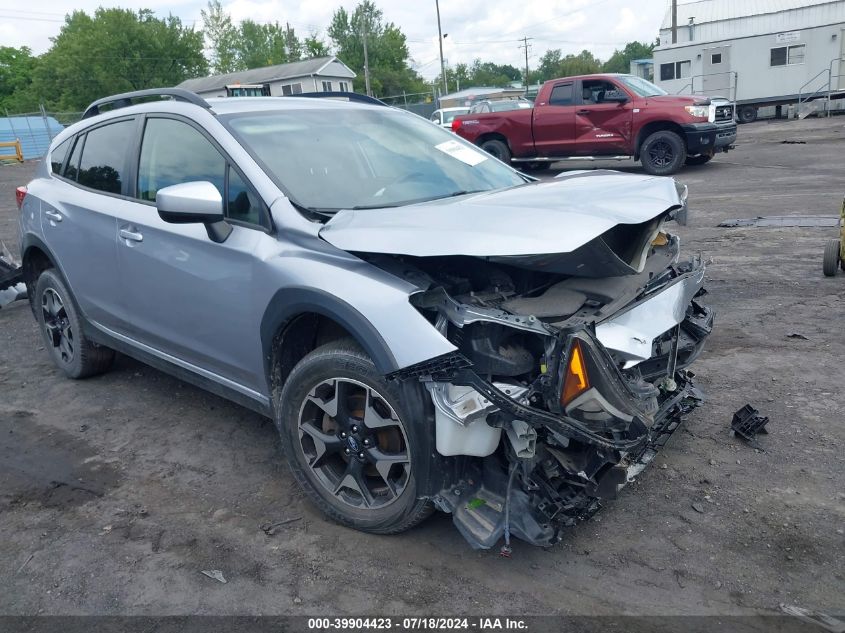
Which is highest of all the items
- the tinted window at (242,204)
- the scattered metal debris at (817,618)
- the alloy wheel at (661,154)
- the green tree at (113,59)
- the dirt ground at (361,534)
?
the green tree at (113,59)

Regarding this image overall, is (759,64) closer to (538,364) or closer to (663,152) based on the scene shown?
(663,152)

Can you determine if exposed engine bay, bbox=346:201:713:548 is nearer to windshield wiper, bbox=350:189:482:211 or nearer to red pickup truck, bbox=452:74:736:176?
windshield wiper, bbox=350:189:482:211

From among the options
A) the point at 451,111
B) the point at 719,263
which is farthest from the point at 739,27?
the point at 719,263

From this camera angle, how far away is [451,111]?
90.7ft

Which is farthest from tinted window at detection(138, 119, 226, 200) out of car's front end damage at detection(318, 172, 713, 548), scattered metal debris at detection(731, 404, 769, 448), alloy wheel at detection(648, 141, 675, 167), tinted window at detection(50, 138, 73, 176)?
alloy wheel at detection(648, 141, 675, 167)

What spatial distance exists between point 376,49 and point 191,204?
270 ft

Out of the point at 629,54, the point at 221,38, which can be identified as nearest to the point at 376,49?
the point at 221,38

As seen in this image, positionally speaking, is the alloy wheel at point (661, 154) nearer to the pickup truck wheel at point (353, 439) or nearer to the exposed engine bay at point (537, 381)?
the exposed engine bay at point (537, 381)

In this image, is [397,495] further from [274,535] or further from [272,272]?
[272,272]

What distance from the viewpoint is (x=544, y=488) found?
271 centimetres

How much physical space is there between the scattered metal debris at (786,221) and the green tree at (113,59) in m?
64.6

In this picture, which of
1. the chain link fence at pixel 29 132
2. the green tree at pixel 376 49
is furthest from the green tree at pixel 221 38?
the chain link fence at pixel 29 132

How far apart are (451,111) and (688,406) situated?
25.5m

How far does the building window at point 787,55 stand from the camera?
86.5ft
